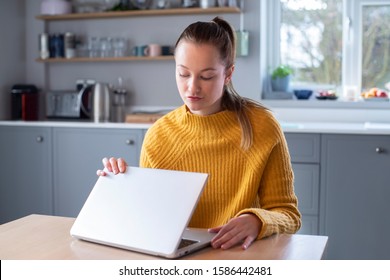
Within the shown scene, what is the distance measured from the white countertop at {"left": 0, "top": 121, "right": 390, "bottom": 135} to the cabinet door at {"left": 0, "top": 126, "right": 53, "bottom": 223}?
0.06 meters

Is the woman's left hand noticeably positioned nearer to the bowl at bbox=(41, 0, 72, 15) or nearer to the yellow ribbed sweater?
the yellow ribbed sweater

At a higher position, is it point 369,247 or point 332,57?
point 332,57

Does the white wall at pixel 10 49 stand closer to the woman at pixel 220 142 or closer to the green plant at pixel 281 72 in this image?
the green plant at pixel 281 72

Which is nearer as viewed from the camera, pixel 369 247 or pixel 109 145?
pixel 369 247

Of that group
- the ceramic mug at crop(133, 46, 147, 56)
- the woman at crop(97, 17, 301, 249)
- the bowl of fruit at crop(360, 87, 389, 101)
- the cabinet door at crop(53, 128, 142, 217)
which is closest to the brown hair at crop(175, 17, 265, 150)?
the woman at crop(97, 17, 301, 249)

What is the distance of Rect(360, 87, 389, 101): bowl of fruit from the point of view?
3.50 metres

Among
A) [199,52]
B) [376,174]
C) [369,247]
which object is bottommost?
[369,247]

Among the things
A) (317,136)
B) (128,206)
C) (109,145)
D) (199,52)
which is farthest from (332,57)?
(128,206)

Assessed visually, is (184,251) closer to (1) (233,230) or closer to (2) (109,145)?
(1) (233,230)

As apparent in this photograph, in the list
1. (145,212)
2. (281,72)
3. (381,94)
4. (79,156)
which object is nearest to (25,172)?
(79,156)

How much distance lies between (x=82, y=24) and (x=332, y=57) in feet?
5.52

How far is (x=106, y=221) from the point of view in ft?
4.00
